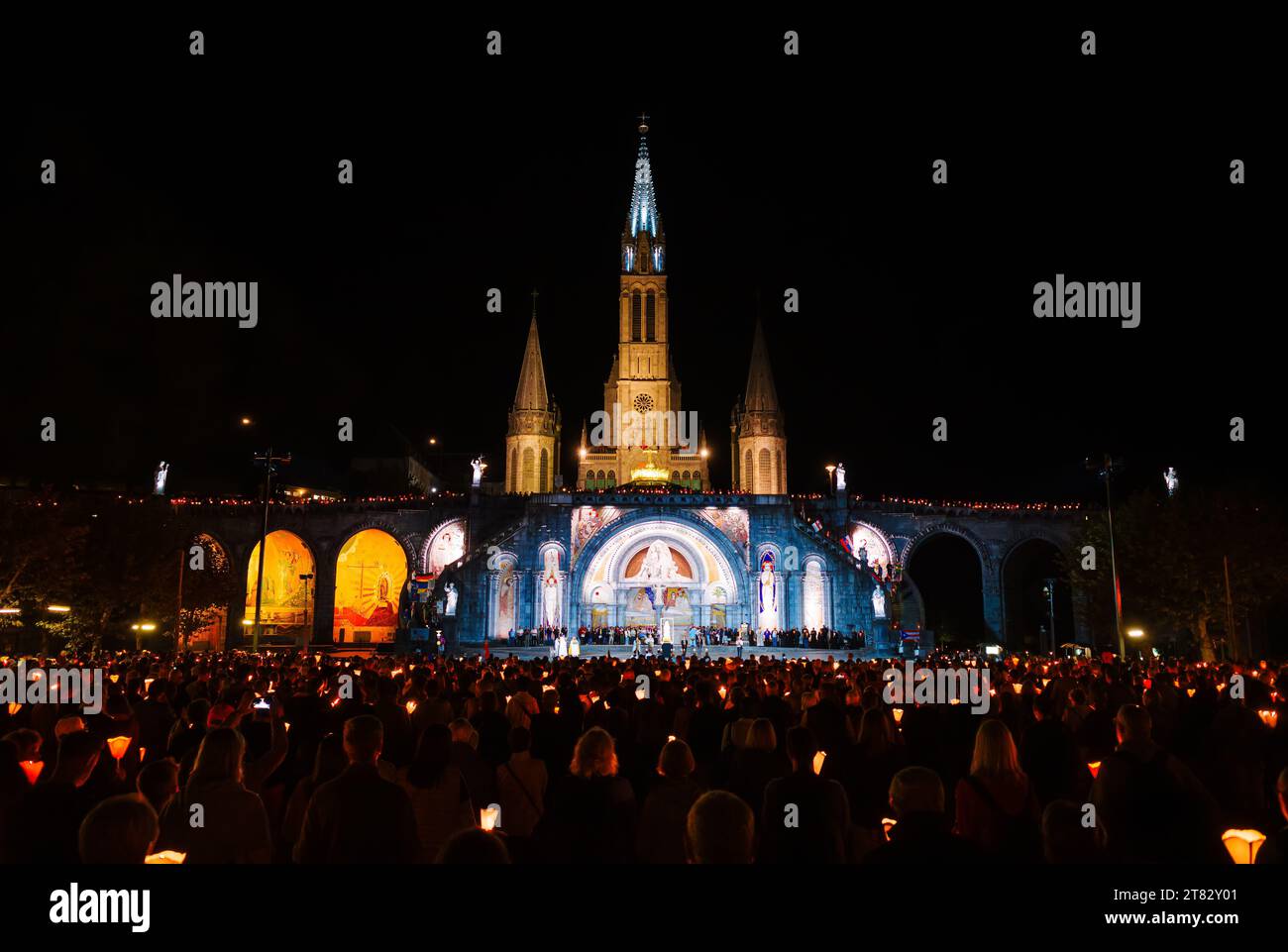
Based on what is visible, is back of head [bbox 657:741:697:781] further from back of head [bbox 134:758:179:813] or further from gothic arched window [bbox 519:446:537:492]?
gothic arched window [bbox 519:446:537:492]

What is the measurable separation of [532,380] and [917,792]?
6633cm

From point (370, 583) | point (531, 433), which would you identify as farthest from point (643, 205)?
point (370, 583)

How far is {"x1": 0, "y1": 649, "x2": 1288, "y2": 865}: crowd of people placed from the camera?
3.95m

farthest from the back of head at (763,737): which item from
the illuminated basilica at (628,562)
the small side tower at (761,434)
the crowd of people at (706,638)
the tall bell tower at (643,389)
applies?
the tall bell tower at (643,389)

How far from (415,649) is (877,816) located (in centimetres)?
3786

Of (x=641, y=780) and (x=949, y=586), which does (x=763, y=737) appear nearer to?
(x=641, y=780)

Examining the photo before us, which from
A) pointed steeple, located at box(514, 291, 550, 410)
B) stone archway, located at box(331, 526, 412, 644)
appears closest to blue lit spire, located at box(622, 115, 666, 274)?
pointed steeple, located at box(514, 291, 550, 410)

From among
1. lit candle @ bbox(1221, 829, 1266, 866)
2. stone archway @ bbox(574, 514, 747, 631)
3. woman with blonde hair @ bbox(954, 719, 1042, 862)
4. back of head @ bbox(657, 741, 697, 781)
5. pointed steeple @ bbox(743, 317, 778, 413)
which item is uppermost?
pointed steeple @ bbox(743, 317, 778, 413)

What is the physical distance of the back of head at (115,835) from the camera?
→ 3.88 meters

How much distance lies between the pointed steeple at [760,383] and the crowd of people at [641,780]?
5567cm

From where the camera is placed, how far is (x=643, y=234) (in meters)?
81.3

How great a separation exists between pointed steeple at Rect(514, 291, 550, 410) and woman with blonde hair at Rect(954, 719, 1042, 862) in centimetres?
6406
